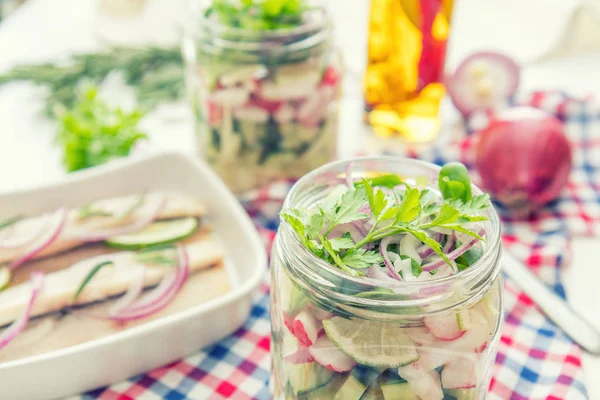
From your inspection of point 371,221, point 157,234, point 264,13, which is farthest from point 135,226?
point 371,221

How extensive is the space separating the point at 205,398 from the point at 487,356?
1.43 feet

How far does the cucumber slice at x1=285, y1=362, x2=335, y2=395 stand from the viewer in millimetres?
753

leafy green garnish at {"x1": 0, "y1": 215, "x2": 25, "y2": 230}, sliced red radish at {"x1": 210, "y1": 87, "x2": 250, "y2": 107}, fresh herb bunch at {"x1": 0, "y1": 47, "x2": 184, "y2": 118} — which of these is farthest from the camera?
fresh herb bunch at {"x1": 0, "y1": 47, "x2": 184, "y2": 118}

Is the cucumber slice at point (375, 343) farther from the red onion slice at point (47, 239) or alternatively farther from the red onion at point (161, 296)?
the red onion slice at point (47, 239)

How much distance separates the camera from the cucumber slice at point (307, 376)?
75 centimetres

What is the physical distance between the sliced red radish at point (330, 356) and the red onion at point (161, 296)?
426 millimetres

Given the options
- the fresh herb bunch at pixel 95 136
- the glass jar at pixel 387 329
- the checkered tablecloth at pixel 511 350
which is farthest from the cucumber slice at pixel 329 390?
the fresh herb bunch at pixel 95 136

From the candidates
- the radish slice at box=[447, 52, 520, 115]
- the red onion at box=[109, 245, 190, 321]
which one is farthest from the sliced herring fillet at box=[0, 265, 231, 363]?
the radish slice at box=[447, 52, 520, 115]

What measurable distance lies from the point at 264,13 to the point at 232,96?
18 cm

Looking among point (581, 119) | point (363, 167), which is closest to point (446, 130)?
point (581, 119)

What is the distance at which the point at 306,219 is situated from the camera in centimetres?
78

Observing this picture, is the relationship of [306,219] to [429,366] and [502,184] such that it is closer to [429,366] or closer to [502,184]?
[429,366]

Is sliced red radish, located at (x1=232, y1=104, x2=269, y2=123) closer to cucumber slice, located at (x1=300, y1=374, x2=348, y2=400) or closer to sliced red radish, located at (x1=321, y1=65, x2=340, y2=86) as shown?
sliced red radish, located at (x1=321, y1=65, x2=340, y2=86)

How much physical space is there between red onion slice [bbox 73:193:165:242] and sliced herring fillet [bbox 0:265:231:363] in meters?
0.15
